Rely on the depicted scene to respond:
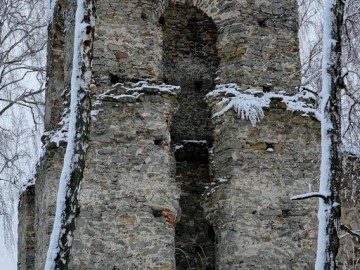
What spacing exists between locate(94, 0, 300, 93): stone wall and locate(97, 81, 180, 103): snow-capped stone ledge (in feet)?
0.66

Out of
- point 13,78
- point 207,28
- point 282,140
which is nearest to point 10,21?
point 13,78

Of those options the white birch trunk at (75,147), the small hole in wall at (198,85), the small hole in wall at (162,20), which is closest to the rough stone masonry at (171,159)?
the small hole in wall at (162,20)

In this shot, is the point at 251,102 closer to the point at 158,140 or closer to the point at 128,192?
the point at 158,140

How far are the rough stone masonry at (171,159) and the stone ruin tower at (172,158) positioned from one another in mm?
12

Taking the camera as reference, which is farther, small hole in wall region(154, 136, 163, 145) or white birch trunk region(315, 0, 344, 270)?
small hole in wall region(154, 136, 163, 145)

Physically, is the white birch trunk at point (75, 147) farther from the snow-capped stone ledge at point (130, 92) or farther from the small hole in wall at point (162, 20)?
the small hole in wall at point (162, 20)

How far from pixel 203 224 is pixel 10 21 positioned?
171 inches

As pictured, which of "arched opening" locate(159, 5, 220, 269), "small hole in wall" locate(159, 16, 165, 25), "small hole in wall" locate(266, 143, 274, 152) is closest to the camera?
"small hole in wall" locate(266, 143, 274, 152)

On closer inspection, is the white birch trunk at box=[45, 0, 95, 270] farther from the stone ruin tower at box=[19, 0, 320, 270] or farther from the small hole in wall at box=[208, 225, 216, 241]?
the small hole in wall at box=[208, 225, 216, 241]

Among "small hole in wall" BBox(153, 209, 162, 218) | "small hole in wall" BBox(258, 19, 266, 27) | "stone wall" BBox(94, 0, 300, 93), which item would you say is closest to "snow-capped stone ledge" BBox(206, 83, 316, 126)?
"stone wall" BBox(94, 0, 300, 93)

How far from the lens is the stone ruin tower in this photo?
9.94 meters

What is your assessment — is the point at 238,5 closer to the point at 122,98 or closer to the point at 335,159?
the point at 122,98

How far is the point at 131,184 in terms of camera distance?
10.1 m

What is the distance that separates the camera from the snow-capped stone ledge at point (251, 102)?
10398 millimetres
